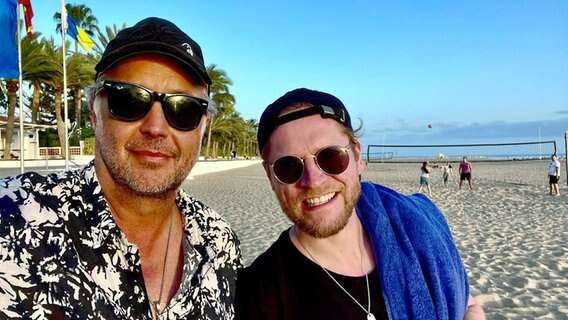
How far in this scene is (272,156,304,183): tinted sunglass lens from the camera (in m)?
2.06

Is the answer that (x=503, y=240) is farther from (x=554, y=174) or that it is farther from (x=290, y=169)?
(x=554, y=174)

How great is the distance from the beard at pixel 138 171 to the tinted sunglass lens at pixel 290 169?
1.67 ft

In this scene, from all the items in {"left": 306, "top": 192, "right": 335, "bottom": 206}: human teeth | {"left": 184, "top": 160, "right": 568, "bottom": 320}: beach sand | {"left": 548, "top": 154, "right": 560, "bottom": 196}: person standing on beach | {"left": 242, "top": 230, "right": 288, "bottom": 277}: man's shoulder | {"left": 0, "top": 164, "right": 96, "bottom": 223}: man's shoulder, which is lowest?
{"left": 184, "top": 160, "right": 568, "bottom": 320}: beach sand

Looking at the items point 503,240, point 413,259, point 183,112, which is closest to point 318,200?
point 413,259

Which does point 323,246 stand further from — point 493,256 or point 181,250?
point 493,256

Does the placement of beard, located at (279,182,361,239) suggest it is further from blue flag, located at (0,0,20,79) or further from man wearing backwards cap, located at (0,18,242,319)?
blue flag, located at (0,0,20,79)

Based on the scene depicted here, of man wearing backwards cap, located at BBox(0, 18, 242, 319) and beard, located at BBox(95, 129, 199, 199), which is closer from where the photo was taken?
man wearing backwards cap, located at BBox(0, 18, 242, 319)

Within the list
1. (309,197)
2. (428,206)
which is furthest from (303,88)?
(428,206)

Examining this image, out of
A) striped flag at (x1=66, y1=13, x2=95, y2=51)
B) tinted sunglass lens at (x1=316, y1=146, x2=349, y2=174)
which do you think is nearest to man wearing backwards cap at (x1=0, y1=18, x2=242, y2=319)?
tinted sunglass lens at (x1=316, y1=146, x2=349, y2=174)

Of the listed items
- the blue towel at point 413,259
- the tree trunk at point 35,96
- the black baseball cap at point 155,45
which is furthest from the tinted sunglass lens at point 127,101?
the tree trunk at point 35,96

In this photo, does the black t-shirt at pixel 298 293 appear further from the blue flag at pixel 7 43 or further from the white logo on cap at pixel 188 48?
the blue flag at pixel 7 43

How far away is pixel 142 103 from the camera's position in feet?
5.96

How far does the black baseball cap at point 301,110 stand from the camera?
205 cm

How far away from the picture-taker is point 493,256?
7.35 metres
